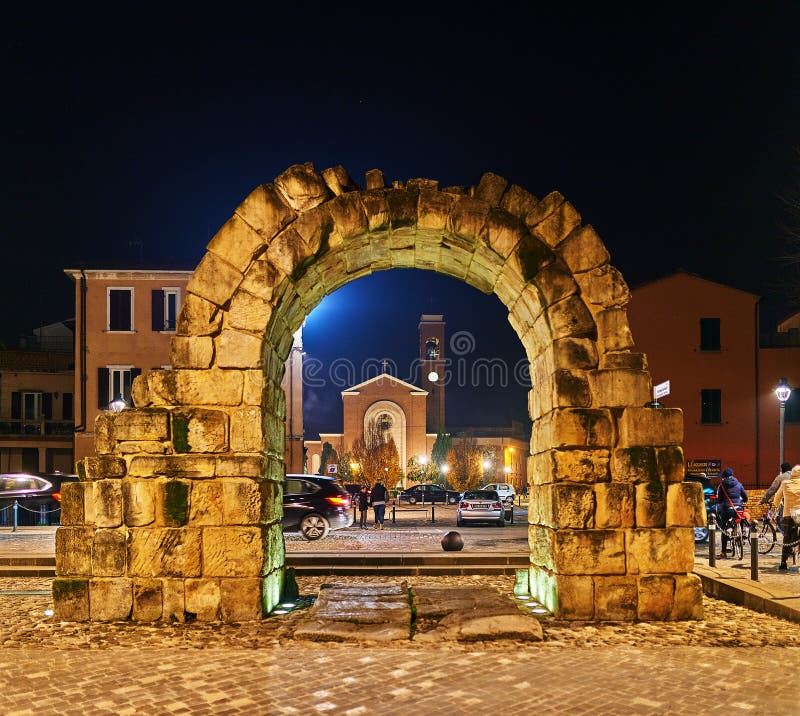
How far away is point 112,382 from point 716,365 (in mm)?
27097

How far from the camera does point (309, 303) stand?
37.9ft

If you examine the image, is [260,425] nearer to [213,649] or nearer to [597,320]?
[213,649]

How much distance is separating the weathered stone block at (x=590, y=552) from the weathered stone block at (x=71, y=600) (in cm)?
529

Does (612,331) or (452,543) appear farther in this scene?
(452,543)

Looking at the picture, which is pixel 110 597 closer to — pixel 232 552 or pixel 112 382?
pixel 232 552

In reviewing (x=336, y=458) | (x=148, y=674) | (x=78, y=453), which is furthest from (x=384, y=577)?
(x=336, y=458)

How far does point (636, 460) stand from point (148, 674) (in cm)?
561

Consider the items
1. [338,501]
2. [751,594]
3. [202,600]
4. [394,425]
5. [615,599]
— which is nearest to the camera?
[202,600]

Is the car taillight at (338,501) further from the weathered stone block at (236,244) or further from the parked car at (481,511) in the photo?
the weathered stone block at (236,244)

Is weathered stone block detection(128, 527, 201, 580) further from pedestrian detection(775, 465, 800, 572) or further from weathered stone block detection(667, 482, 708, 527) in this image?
pedestrian detection(775, 465, 800, 572)

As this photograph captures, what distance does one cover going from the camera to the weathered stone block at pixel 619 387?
9.48 m

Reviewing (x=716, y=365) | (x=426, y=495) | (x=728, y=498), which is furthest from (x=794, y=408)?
(x=728, y=498)

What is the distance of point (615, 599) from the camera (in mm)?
9133

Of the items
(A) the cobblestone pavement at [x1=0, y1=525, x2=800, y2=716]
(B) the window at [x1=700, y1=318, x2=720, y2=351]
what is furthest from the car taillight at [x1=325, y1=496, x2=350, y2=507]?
(B) the window at [x1=700, y1=318, x2=720, y2=351]
